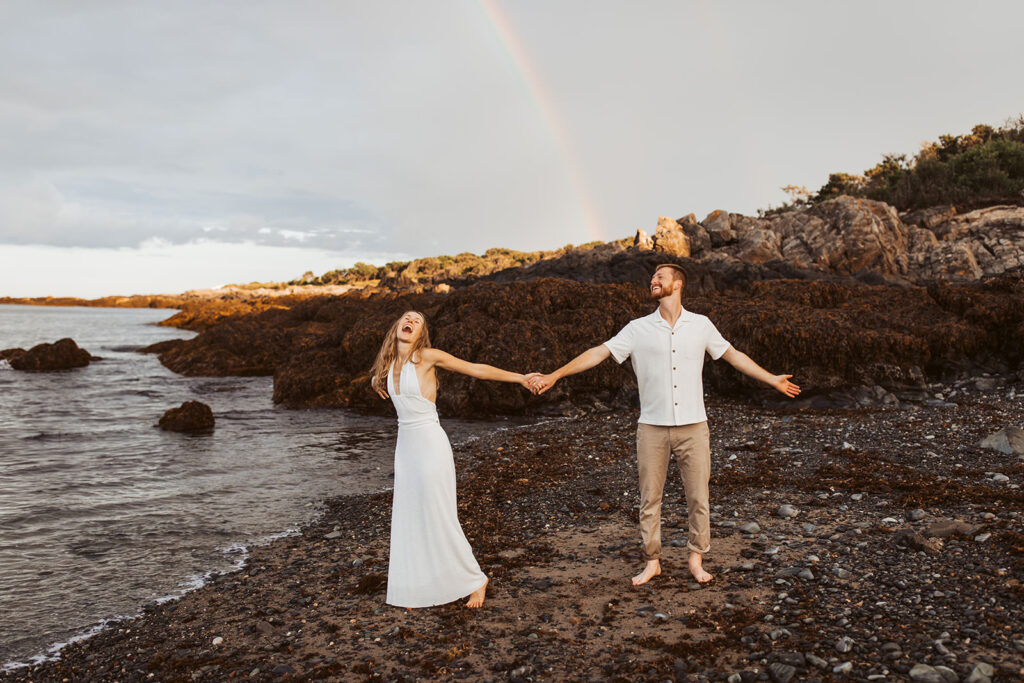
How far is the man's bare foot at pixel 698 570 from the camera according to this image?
6.25 meters

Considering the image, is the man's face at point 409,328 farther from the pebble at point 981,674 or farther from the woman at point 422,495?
the pebble at point 981,674

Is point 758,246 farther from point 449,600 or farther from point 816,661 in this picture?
point 816,661

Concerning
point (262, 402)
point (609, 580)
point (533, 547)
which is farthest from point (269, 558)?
point (262, 402)

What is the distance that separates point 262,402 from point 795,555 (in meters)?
21.9

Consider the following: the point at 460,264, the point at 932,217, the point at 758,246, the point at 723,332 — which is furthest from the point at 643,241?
the point at 460,264

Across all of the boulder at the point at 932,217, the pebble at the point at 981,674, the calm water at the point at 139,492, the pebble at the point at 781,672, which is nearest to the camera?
the pebble at the point at 981,674

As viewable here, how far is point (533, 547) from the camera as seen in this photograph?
25.8 feet

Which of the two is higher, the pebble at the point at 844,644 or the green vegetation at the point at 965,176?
the green vegetation at the point at 965,176

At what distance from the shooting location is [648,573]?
6.41m

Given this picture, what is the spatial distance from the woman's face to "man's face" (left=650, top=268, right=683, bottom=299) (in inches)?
93.5

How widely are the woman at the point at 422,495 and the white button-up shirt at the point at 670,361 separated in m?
1.49

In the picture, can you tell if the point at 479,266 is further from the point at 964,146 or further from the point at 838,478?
the point at 838,478

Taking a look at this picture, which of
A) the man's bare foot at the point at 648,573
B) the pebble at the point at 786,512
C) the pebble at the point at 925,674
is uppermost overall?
the pebble at the point at 925,674

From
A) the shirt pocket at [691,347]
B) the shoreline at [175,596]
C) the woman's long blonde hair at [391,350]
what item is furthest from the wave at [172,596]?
the shirt pocket at [691,347]
